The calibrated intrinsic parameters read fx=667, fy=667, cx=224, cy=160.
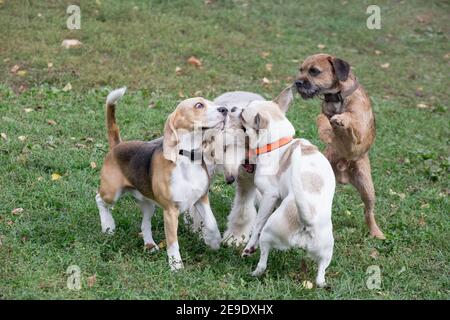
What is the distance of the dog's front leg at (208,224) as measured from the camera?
596 cm

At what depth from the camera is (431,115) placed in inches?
446

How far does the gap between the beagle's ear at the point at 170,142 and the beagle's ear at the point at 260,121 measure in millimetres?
719

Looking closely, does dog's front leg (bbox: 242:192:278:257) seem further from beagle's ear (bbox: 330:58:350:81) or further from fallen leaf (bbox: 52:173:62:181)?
fallen leaf (bbox: 52:173:62:181)

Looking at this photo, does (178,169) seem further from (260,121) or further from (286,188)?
(286,188)

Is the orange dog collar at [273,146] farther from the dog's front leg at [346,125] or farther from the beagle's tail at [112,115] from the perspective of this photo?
the beagle's tail at [112,115]

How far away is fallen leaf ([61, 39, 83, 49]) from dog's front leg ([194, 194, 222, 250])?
6.93 m

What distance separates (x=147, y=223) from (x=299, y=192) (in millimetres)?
1850

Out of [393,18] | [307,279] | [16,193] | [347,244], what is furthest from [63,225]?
[393,18]

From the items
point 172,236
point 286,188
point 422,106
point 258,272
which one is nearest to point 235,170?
point 286,188

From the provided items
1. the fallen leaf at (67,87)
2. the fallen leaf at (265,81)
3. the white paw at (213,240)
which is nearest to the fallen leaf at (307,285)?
the white paw at (213,240)

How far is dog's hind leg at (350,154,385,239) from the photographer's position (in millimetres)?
6859

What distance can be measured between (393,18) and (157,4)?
5862mm

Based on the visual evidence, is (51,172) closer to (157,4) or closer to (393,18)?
(157,4)

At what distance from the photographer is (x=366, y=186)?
685 cm
